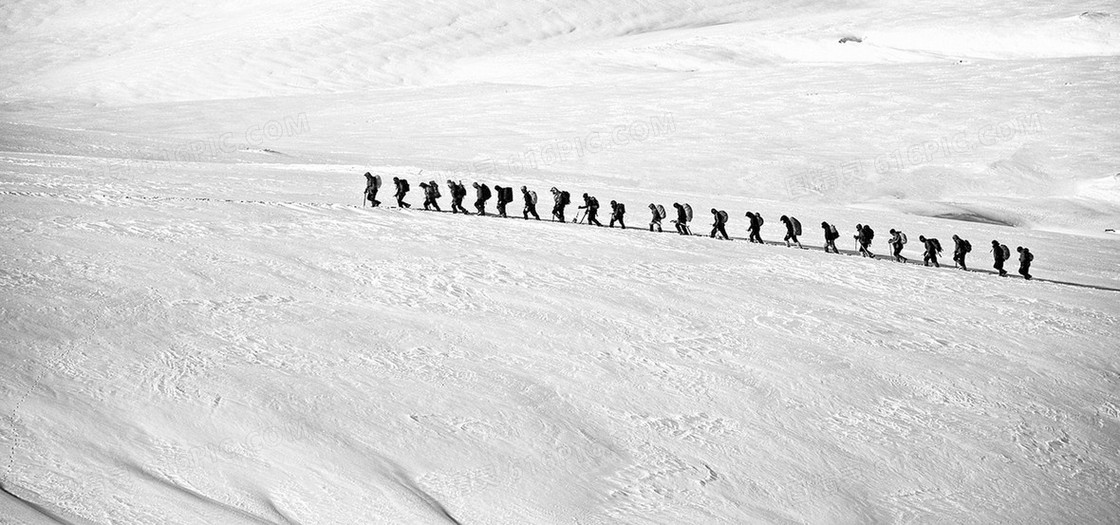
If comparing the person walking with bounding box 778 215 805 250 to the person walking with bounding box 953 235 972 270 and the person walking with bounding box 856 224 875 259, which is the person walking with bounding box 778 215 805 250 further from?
the person walking with bounding box 953 235 972 270

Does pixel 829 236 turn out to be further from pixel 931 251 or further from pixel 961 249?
pixel 961 249

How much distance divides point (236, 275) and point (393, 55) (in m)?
45.5

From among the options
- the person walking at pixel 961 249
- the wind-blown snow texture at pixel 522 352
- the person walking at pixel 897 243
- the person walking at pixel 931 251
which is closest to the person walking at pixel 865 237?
the person walking at pixel 897 243

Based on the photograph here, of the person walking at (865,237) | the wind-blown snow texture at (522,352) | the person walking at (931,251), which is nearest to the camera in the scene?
the wind-blown snow texture at (522,352)

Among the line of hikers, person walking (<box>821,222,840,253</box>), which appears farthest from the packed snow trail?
person walking (<box>821,222,840,253</box>)

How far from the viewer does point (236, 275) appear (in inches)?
419

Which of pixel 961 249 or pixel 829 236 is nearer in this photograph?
pixel 961 249

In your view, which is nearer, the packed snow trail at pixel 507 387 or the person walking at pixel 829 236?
the packed snow trail at pixel 507 387

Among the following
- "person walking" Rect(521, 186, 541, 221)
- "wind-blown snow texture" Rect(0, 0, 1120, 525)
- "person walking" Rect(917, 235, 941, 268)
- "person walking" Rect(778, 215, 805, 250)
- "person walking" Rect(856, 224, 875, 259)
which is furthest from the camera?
"person walking" Rect(521, 186, 541, 221)

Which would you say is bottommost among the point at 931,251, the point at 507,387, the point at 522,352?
the point at 507,387

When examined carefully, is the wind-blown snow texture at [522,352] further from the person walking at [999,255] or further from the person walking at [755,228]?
the person walking at [755,228]

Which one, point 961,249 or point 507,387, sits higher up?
point 961,249

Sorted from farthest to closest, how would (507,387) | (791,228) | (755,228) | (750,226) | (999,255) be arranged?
(750,226)
(755,228)
(791,228)
(999,255)
(507,387)

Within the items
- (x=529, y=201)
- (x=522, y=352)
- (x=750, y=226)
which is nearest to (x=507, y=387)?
(x=522, y=352)
